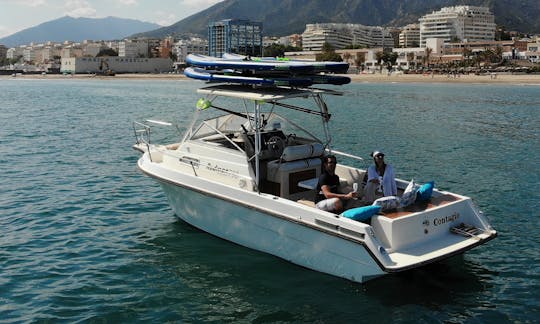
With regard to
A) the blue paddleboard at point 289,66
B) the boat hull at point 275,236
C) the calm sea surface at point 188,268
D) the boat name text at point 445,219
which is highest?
the blue paddleboard at point 289,66

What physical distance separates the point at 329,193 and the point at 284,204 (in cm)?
86

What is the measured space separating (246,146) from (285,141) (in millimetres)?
1137

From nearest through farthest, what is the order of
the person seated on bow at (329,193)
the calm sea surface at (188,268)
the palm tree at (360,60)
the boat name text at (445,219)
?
the calm sea surface at (188,268), the boat name text at (445,219), the person seated on bow at (329,193), the palm tree at (360,60)

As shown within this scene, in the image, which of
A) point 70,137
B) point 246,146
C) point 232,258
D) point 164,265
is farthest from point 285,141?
point 70,137

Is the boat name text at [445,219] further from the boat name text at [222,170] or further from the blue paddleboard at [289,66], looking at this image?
the boat name text at [222,170]

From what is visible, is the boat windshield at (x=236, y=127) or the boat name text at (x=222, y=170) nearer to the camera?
the boat name text at (x=222, y=170)

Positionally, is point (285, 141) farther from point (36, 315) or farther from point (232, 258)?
point (36, 315)

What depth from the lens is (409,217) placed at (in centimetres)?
892

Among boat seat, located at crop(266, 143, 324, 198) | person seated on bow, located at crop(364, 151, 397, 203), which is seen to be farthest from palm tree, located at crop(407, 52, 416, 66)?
person seated on bow, located at crop(364, 151, 397, 203)

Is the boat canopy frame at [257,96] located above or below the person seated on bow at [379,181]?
above

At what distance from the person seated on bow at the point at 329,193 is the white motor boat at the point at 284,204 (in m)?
0.27

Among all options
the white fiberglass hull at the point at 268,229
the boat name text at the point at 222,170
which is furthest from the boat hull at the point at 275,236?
the boat name text at the point at 222,170

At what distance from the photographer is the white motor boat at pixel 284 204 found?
8773 mm

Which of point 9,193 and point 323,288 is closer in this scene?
point 323,288
